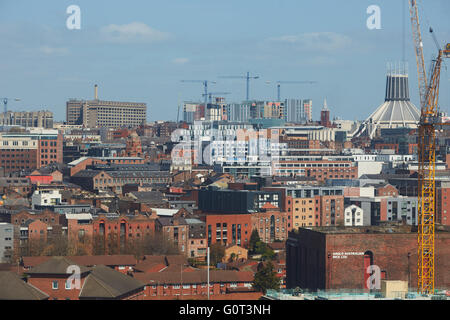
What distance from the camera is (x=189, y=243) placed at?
35.4 m

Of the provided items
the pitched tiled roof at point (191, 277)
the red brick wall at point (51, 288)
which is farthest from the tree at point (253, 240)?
the red brick wall at point (51, 288)

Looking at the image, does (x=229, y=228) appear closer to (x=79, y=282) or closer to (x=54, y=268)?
(x=54, y=268)

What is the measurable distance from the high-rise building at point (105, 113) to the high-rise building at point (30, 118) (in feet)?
41.9

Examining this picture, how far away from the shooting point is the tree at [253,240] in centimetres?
3658

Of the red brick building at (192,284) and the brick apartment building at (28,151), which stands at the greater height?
Result: the brick apartment building at (28,151)

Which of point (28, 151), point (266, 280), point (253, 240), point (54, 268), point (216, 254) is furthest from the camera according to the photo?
point (28, 151)

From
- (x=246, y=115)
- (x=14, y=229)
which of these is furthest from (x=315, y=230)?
(x=246, y=115)

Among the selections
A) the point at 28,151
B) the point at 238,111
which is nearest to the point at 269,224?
the point at 28,151

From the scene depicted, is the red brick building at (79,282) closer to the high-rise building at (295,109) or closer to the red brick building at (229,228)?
the red brick building at (229,228)

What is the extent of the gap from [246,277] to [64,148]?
53.6 m

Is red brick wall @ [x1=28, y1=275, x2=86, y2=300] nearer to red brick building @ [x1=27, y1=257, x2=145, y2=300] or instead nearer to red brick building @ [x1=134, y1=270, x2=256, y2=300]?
red brick building @ [x1=27, y1=257, x2=145, y2=300]

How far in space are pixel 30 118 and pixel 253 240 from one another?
8657 cm

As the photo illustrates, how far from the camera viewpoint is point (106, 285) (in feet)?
64.5
